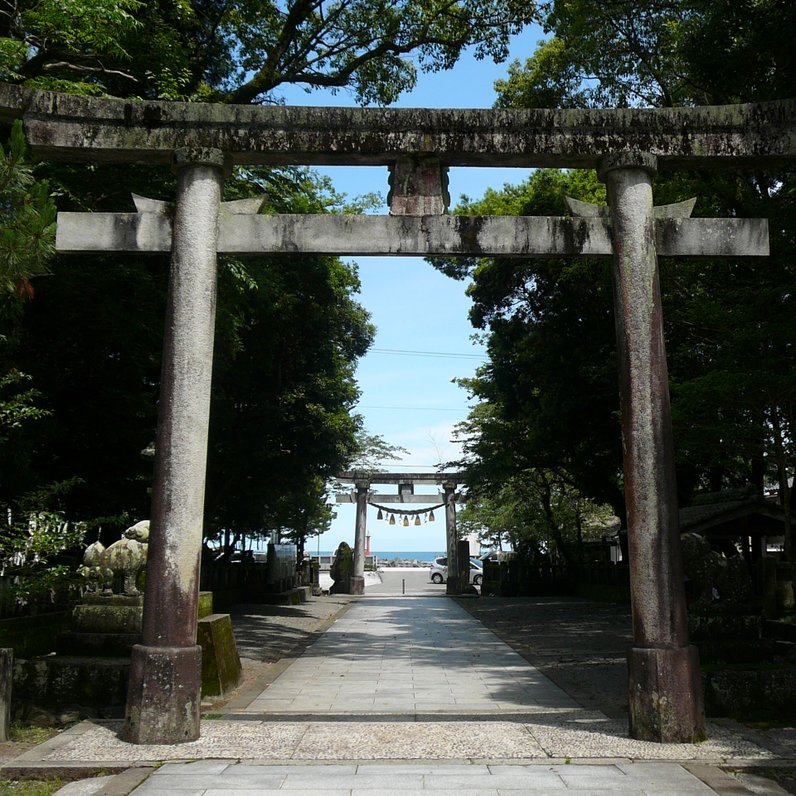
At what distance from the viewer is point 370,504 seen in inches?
1414

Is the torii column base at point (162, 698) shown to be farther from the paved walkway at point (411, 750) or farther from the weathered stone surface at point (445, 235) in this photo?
the weathered stone surface at point (445, 235)

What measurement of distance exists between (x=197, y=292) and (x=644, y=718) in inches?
203

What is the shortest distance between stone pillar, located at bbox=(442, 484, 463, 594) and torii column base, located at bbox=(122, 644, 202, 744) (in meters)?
27.8

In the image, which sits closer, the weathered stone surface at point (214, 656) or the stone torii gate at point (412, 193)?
the stone torii gate at point (412, 193)

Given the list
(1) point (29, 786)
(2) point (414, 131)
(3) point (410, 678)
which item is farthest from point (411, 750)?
(2) point (414, 131)

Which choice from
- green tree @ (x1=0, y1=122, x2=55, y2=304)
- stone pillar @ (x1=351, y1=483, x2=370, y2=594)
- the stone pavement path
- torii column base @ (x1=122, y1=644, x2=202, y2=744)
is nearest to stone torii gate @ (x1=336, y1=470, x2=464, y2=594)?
stone pillar @ (x1=351, y1=483, x2=370, y2=594)

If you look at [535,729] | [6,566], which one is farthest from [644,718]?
[6,566]

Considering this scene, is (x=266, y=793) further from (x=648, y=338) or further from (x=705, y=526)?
(x=705, y=526)

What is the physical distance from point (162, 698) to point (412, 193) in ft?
16.0

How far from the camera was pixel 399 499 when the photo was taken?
3612 cm

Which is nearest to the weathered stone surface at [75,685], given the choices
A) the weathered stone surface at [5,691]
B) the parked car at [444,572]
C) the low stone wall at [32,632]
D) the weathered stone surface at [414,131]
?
the weathered stone surface at [5,691]

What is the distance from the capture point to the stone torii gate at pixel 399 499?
3384cm

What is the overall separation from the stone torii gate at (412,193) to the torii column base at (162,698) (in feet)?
4.25

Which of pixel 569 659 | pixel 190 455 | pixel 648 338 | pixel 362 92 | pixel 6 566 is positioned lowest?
pixel 569 659
